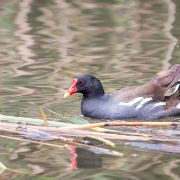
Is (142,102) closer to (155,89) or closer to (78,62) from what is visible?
(155,89)

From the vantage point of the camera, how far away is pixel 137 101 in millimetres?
8680

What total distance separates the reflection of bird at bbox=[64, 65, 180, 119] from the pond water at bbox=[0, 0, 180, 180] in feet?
0.81

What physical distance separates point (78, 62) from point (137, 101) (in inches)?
97.8

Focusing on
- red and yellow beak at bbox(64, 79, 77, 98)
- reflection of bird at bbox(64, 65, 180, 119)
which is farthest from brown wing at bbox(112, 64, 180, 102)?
red and yellow beak at bbox(64, 79, 77, 98)

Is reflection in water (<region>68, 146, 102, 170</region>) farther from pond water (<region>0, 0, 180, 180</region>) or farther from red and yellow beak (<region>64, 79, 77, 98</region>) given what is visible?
red and yellow beak (<region>64, 79, 77, 98</region>)

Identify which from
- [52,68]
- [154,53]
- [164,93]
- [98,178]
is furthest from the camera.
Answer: [154,53]

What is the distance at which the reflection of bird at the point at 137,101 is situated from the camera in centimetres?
869

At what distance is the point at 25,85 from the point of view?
9672 millimetres

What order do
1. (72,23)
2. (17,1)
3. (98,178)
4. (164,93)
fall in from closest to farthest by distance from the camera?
(98,178) → (164,93) → (72,23) → (17,1)

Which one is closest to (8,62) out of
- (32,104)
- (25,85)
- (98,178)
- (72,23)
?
(25,85)

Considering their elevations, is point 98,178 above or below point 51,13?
above

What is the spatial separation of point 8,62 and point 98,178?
4.90 meters

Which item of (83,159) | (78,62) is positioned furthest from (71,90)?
(78,62)

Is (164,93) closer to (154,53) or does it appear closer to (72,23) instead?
(154,53)
